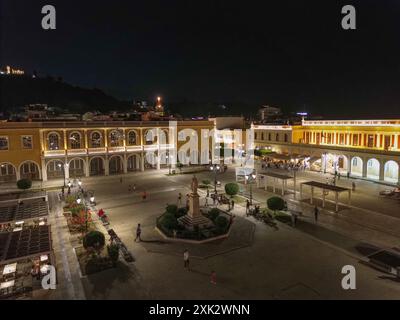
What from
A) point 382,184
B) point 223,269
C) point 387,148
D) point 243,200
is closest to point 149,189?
point 243,200

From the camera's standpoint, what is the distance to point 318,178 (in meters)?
40.6

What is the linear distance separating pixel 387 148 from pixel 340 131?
28.4ft

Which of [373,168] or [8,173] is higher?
[8,173]

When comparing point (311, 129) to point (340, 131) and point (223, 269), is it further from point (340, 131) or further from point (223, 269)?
point (223, 269)

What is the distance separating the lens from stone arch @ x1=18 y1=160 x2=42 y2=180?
131ft

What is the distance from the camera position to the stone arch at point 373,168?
40866 millimetres

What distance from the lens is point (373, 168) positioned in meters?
41.7

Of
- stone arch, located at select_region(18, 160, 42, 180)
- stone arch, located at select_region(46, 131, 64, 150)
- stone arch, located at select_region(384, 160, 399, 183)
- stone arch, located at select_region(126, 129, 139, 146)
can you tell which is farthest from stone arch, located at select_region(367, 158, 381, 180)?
stone arch, located at select_region(18, 160, 42, 180)

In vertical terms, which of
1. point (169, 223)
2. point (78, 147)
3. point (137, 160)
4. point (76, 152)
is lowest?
point (169, 223)

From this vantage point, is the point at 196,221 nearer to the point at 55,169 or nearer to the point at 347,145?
the point at 55,169

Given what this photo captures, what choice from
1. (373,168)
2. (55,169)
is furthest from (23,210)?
(373,168)

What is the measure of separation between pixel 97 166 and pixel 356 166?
1527 inches

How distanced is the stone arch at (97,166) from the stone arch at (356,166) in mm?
36982

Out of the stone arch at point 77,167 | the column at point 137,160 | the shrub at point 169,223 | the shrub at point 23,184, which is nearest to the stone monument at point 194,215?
the shrub at point 169,223
